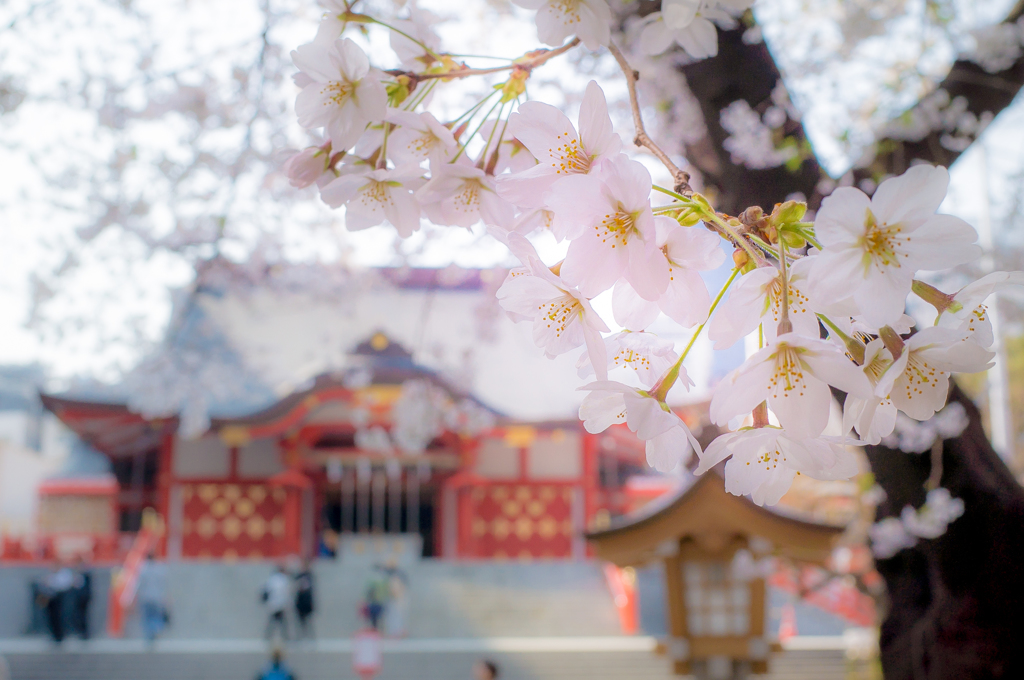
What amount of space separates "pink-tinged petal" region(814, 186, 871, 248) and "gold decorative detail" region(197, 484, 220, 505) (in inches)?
588

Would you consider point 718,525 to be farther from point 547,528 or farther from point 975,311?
point 547,528

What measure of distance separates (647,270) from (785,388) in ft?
0.54

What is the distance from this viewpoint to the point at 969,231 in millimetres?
633

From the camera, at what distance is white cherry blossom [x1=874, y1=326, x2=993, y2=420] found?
2.13 feet

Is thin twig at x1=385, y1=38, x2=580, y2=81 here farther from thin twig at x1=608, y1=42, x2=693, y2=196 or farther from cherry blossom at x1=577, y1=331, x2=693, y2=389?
cherry blossom at x1=577, y1=331, x2=693, y2=389

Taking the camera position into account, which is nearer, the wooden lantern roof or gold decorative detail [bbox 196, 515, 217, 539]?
the wooden lantern roof

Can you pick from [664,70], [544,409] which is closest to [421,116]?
[664,70]

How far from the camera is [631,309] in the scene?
2.59ft

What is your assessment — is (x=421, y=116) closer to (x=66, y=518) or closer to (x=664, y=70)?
(x=664, y=70)

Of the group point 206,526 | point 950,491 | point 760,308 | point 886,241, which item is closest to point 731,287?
point 760,308

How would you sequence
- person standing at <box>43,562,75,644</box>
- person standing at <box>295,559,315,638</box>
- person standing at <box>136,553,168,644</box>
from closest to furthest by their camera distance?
1. person standing at <box>43,562,75,644</box>
2. person standing at <box>136,553,168,644</box>
3. person standing at <box>295,559,315,638</box>

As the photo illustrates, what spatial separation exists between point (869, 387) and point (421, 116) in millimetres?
556

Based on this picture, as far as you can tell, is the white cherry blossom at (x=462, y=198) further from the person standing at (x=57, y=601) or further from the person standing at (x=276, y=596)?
the person standing at (x=57, y=601)

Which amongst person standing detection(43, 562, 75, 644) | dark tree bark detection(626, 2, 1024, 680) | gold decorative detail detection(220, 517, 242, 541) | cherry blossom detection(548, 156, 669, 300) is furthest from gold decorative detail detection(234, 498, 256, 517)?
cherry blossom detection(548, 156, 669, 300)
